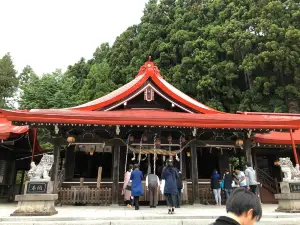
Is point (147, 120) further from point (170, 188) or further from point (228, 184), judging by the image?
point (228, 184)

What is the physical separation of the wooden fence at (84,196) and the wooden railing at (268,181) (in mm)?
8639

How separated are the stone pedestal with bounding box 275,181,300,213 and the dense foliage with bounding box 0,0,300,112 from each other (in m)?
17.8

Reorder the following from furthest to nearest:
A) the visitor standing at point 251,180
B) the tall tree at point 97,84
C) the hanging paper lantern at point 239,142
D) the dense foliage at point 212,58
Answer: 1. the tall tree at point 97,84
2. the dense foliage at point 212,58
3. the hanging paper lantern at point 239,142
4. the visitor standing at point 251,180

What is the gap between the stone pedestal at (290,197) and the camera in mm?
9117

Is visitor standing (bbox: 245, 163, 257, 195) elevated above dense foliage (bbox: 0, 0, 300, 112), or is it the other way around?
dense foliage (bbox: 0, 0, 300, 112)

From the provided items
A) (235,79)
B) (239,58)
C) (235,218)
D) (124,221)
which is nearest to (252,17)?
(239,58)

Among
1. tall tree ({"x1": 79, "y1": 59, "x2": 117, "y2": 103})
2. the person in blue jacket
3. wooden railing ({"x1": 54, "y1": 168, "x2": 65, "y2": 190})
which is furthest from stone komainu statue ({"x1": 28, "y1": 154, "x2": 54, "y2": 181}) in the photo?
tall tree ({"x1": 79, "y1": 59, "x2": 117, "y2": 103})

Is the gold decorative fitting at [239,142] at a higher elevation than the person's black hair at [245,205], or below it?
higher

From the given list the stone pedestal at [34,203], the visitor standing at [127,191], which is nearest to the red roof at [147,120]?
the visitor standing at [127,191]

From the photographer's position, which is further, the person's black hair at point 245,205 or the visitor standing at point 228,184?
the visitor standing at point 228,184

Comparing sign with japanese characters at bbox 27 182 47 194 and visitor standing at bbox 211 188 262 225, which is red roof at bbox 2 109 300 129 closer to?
sign with japanese characters at bbox 27 182 47 194

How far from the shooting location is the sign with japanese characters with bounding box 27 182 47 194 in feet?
27.5

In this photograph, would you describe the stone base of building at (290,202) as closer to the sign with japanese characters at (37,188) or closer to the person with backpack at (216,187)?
the person with backpack at (216,187)

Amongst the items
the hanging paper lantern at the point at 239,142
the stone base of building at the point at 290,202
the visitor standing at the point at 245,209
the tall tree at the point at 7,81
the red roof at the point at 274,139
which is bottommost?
the stone base of building at the point at 290,202
